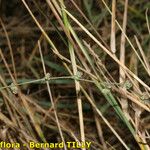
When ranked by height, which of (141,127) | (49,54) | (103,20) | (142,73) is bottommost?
(141,127)

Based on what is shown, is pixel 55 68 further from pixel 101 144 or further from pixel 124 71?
pixel 124 71

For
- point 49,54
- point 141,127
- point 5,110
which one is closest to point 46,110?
point 5,110

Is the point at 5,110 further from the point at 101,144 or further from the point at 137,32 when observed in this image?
the point at 137,32

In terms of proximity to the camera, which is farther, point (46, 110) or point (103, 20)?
point (103, 20)

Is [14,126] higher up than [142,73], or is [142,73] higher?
[142,73]

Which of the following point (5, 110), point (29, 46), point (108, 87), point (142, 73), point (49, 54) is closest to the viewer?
point (108, 87)

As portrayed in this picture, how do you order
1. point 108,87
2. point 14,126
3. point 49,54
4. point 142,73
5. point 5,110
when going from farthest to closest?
point 49,54
point 142,73
point 5,110
point 14,126
point 108,87

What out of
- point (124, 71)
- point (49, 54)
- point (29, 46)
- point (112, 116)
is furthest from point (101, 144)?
point (29, 46)
